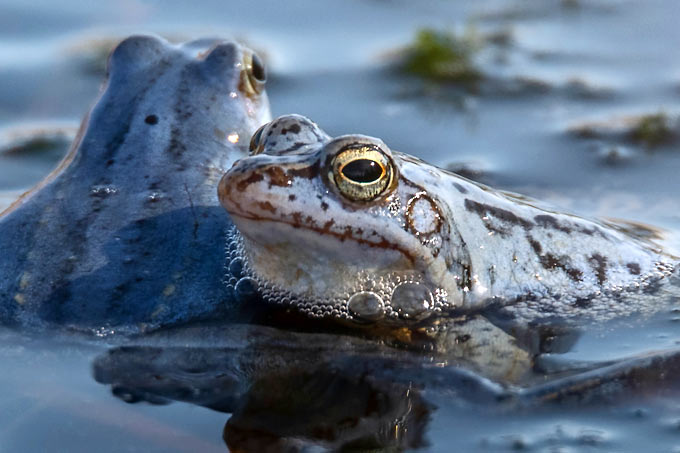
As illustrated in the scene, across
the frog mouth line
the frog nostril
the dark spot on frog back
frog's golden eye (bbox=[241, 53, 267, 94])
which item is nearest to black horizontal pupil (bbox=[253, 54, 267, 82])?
frog's golden eye (bbox=[241, 53, 267, 94])

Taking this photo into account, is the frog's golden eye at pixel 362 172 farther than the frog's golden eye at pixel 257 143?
No

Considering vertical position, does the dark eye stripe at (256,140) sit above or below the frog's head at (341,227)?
above

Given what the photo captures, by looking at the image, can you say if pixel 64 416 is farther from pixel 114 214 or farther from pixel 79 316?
pixel 114 214

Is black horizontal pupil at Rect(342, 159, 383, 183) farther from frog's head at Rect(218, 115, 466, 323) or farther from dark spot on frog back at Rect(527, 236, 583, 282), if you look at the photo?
dark spot on frog back at Rect(527, 236, 583, 282)

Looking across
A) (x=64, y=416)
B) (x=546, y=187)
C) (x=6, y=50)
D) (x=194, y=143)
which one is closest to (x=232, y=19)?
(x=6, y=50)

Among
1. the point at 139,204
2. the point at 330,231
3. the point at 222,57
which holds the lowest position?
the point at 330,231

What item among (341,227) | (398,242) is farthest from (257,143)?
(398,242)

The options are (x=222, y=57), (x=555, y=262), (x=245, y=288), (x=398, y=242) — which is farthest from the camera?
(x=222, y=57)

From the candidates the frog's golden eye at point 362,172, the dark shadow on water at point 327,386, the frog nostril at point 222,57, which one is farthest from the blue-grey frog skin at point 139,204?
the frog's golden eye at point 362,172

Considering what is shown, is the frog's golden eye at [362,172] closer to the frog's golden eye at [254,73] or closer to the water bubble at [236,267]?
the water bubble at [236,267]

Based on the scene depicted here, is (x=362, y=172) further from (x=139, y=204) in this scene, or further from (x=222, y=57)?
(x=222, y=57)
